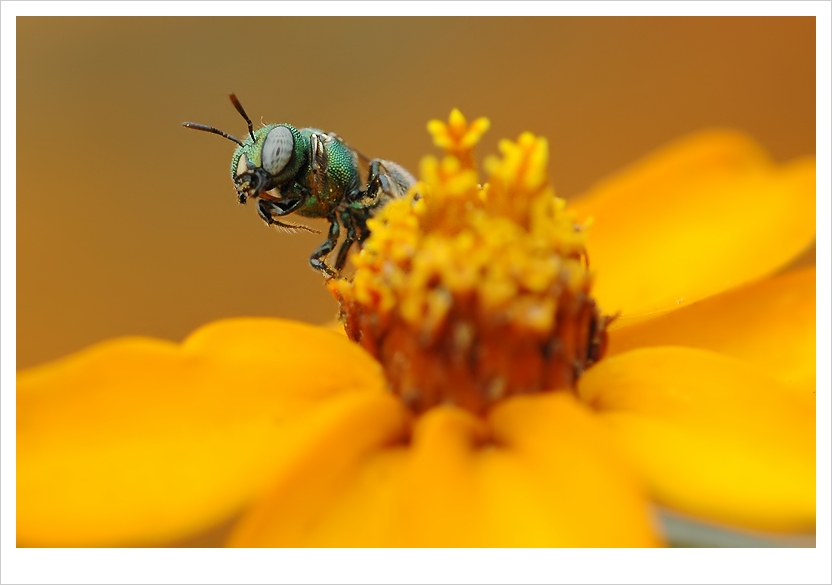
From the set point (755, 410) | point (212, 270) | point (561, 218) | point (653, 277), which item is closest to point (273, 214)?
point (561, 218)

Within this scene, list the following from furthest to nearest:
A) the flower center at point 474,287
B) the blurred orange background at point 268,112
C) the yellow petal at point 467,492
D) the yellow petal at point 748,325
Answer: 1. the blurred orange background at point 268,112
2. the yellow petal at point 748,325
3. the flower center at point 474,287
4. the yellow petal at point 467,492

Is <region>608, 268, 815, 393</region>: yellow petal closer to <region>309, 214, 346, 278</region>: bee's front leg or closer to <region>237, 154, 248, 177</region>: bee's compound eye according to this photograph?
<region>309, 214, 346, 278</region>: bee's front leg

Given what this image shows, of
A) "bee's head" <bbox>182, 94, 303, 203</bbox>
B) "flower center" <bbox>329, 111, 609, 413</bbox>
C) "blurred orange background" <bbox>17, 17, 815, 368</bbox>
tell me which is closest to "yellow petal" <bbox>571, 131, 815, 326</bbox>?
"blurred orange background" <bbox>17, 17, 815, 368</bbox>

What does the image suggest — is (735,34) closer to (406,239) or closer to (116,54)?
(406,239)

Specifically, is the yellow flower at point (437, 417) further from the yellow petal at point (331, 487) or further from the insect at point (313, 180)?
the insect at point (313, 180)

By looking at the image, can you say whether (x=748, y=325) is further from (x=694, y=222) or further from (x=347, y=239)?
(x=347, y=239)

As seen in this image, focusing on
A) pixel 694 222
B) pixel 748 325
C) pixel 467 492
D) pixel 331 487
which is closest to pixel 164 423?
pixel 331 487

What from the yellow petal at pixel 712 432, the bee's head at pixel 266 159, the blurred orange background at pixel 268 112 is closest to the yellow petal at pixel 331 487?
the yellow petal at pixel 712 432
